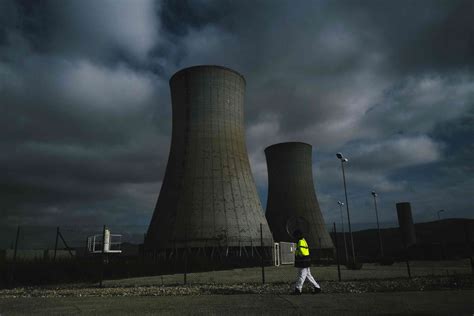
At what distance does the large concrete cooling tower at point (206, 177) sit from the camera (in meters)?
18.1

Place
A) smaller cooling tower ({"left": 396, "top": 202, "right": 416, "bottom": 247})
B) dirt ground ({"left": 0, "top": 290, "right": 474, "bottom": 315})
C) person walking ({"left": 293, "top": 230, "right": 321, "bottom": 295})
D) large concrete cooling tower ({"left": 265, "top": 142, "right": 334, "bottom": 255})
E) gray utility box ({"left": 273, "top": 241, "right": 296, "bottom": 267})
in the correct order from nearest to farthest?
dirt ground ({"left": 0, "top": 290, "right": 474, "bottom": 315}) < person walking ({"left": 293, "top": 230, "right": 321, "bottom": 295}) < gray utility box ({"left": 273, "top": 241, "right": 296, "bottom": 267}) < large concrete cooling tower ({"left": 265, "top": 142, "right": 334, "bottom": 255}) < smaller cooling tower ({"left": 396, "top": 202, "right": 416, "bottom": 247})

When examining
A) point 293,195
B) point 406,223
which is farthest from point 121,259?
point 406,223

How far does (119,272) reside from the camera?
481 inches

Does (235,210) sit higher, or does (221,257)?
(235,210)

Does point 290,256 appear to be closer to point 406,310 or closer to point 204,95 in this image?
point 204,95

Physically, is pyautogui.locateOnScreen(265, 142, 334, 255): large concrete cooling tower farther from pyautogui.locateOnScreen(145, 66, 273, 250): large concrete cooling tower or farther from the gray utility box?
pyautogui.locateOnScreen(145, 66, 273, 250): large concrete cooling tower

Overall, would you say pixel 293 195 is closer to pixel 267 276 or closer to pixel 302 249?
pixel 267 276

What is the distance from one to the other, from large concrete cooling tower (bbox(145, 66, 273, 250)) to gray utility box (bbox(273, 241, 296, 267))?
3.11 m

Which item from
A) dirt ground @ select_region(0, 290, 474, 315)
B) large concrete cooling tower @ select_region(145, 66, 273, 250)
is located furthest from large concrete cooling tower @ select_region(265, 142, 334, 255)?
dirt ground @ select_region(0, 290, 474, 315)

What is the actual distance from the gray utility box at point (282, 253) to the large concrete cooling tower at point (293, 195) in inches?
185

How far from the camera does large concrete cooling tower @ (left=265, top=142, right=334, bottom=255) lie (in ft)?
97.2

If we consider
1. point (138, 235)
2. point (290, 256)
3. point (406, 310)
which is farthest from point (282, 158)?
point (406, 310)

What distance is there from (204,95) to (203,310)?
15.6m

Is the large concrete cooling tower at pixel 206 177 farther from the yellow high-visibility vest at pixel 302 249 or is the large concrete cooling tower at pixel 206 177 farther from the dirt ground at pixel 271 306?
the dirt ground at pixel 271 306
